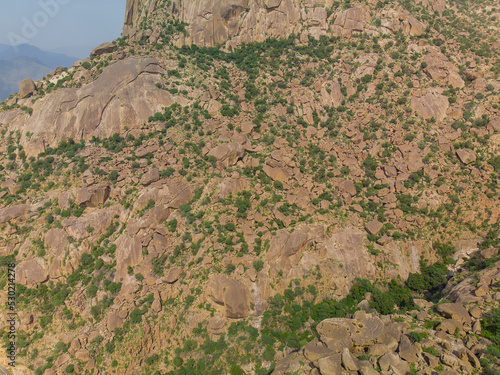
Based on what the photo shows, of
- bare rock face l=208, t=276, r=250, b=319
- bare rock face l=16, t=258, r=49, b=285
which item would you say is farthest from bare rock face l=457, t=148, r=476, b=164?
bare rock face l=16, t=258, r=49, b=285

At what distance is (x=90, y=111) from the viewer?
60.4 m

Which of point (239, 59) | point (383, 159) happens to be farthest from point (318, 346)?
point (239, 59)

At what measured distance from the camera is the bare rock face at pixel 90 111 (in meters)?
59.9

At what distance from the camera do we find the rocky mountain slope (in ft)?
129

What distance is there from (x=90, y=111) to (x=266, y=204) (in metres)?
41.8

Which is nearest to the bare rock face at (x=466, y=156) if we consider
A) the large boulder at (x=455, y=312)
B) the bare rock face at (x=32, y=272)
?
the large boulder at (x=455, y=312)

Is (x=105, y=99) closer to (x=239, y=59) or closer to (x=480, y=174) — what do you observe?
(x=239, y=59)

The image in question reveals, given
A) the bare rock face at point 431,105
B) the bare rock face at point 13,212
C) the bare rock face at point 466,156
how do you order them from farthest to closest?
the bare rock face at point 431,105
the bare rock face at point 466,156
the bare rock face at point 13,212

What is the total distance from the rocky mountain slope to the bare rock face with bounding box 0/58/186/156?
1.17 feet

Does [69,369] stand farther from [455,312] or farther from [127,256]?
[455,312]

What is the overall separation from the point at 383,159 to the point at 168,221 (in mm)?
43046

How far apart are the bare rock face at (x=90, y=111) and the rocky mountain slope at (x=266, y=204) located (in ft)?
1.17

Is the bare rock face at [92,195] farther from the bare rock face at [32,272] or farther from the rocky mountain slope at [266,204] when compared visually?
the bare rock face at [32,272]

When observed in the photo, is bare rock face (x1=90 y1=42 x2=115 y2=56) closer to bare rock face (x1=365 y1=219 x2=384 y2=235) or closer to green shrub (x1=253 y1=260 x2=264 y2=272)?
green shrub (x1=253 y1=260 x2=264 y2=272)
